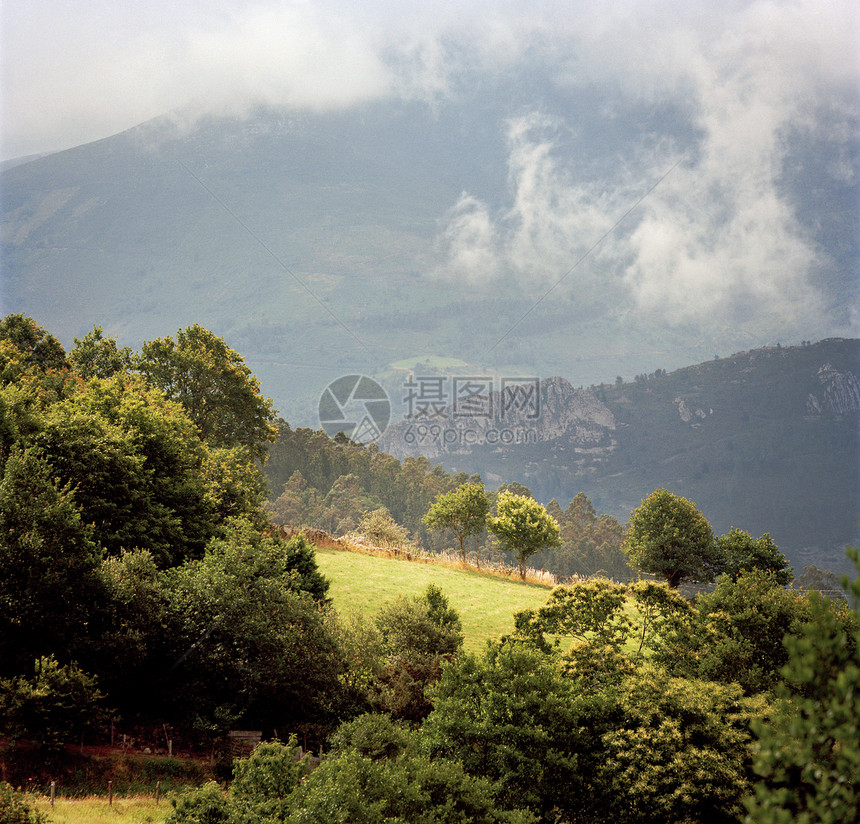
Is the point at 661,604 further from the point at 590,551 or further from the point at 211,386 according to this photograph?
the point at 590,551

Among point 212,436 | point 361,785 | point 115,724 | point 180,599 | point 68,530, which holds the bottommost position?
point 115,724

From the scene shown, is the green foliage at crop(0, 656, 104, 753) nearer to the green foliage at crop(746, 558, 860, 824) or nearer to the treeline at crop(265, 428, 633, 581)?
the green foliage at crop(746, 558, 860, 824)

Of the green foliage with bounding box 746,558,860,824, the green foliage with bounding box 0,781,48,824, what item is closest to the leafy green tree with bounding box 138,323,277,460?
the green foliage with bounding box 0,781,48,824

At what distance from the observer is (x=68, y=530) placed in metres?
21.9

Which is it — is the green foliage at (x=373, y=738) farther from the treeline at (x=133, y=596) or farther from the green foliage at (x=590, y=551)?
the green foliage at (x=590, y=551)

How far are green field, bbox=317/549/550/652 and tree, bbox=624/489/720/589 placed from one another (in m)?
7.27

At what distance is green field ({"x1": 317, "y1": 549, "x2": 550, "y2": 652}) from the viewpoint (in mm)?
33625

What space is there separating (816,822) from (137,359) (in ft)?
143

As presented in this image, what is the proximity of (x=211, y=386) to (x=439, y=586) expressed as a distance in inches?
786

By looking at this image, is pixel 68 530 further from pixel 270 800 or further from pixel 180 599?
pixel 270 800

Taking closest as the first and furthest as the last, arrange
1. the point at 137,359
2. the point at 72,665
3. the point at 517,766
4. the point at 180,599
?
the point at 517,766 < the point at 72,665 < the point at 180,599 < the point at 137,359

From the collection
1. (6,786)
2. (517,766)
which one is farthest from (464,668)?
(6,786)

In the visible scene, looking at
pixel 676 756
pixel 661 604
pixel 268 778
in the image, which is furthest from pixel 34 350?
pixel 676 756

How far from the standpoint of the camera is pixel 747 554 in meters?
42.0
